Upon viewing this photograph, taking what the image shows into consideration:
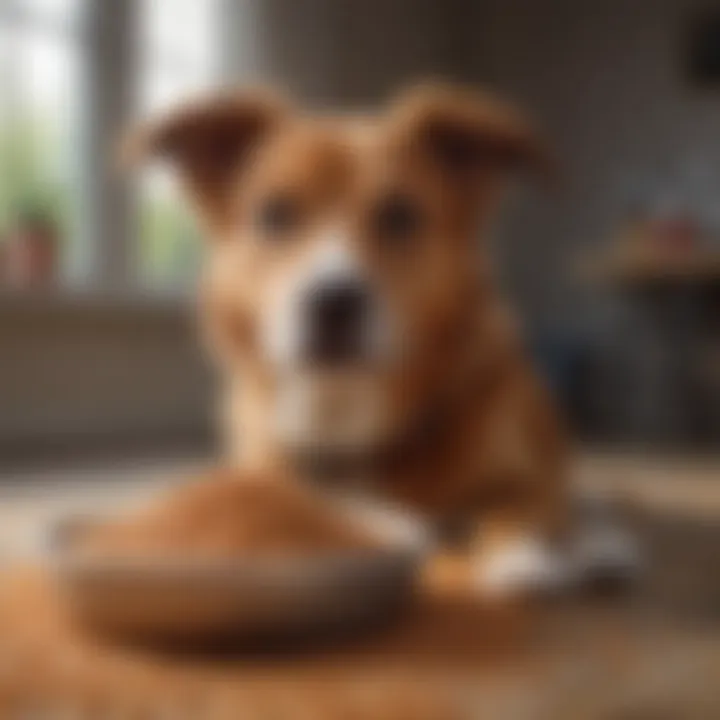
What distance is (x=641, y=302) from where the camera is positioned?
3.50 meters

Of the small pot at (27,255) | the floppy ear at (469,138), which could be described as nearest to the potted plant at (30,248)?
the small pot at (27,255)

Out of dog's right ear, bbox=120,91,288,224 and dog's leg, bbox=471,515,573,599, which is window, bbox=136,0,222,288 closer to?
dog's right ear, bbox=120,91,288,224

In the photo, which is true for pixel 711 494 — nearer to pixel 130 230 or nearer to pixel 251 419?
pixel 251 419

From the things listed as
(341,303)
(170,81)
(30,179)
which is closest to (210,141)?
(341,303)

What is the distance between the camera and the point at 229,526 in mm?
701

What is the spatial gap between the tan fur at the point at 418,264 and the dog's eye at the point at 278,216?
0.01m

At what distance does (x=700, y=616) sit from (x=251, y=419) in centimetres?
48

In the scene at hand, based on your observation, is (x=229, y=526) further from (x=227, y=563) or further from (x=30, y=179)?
(x=30, y=179)

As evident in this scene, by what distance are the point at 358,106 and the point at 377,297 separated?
88.6 inches

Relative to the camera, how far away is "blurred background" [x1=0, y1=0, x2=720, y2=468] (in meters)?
2.56

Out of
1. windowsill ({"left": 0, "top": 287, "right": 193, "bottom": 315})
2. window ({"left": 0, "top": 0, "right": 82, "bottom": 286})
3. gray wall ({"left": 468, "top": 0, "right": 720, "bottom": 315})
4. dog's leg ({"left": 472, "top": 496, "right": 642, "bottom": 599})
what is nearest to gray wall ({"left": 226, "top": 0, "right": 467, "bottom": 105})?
gray wall ({"left": 468, "top": 0, "right": 720, "bottom": 315})

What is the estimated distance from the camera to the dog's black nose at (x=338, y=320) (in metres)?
1.04

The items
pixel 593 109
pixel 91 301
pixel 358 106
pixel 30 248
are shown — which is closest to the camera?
pixel 30 248

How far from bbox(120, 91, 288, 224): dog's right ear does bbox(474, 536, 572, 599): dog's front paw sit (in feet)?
1.40
